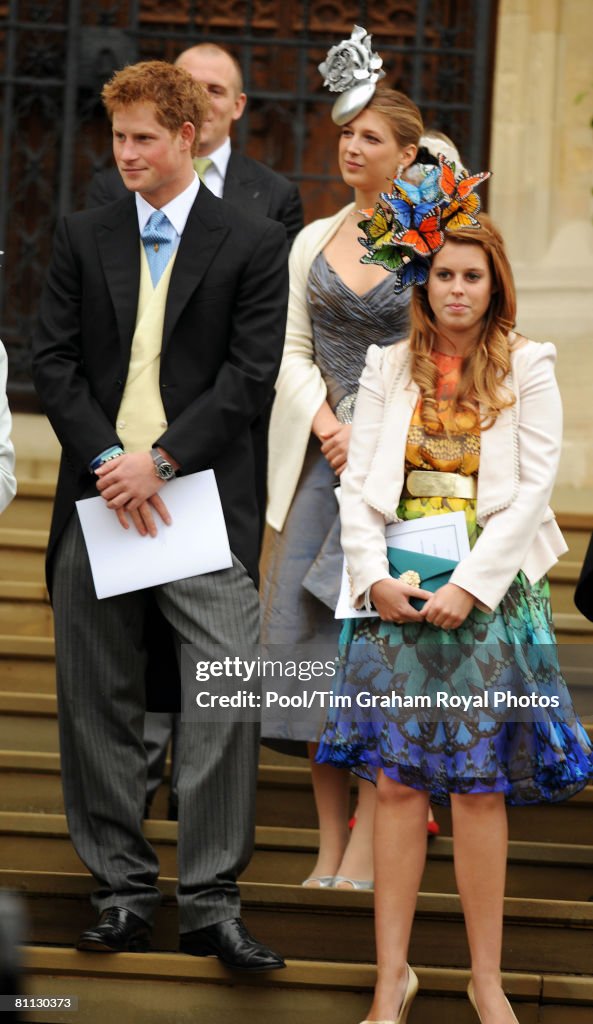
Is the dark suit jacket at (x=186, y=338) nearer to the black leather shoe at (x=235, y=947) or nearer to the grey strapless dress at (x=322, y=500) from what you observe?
the grey strapless dress at (x=322, y=500)

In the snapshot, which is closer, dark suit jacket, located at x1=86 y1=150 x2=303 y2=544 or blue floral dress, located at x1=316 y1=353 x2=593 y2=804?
blue floral dress, located at x1=316 y1=353 x2=593 y2=804

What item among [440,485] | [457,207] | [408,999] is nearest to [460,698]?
[440,485]

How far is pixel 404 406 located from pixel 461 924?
4.36ft

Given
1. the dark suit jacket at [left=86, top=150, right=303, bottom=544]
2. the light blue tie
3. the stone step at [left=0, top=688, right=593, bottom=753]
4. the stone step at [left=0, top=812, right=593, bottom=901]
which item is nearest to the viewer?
the light blue tie

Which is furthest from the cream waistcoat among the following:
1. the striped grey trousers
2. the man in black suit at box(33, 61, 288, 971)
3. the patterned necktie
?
the patterned necktie

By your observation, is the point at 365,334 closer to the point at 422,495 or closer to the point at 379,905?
the point at 422,495

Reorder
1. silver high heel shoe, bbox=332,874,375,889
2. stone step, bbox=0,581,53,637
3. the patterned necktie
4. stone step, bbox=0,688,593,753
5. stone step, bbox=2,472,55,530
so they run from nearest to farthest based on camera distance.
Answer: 1. silver high heel shoe, bbox=332,874,375,889
2. the patterned necktie
3. stone step, bbox=0,688,593,753
4. stone step, bbox=0,581,53,637
5. stone step, bbox=2,472,55,530

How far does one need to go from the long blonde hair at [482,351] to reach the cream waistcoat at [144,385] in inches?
24.4

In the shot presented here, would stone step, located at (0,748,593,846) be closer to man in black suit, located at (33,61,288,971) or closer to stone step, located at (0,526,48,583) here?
man in black suit, located at (33,61,288,971)

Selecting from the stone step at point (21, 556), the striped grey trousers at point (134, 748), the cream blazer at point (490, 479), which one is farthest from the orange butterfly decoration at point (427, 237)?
the stone step at point (21, 556)

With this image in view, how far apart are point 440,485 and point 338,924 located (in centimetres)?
115

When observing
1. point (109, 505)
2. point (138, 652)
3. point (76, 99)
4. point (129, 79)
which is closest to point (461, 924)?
point (138, 652)

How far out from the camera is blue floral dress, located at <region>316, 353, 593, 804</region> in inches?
154

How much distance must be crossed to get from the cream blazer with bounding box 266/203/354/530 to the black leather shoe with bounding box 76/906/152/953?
130cm
